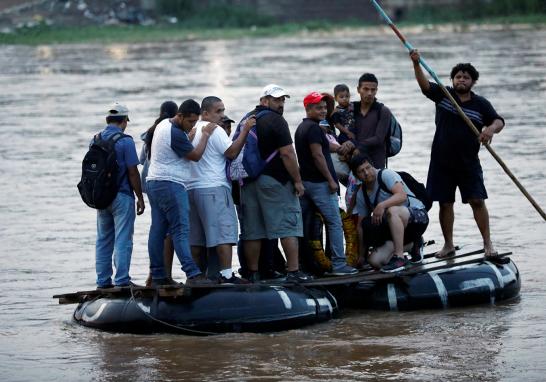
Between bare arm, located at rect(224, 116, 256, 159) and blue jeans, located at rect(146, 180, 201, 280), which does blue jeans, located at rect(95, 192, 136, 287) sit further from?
bare arm, located at rect(224, 116, 256, 159)

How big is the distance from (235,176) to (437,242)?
4309 mm

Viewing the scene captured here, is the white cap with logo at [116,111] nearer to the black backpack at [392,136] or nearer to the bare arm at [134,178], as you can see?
the bare arm at [134,178]

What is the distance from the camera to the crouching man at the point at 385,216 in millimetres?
12977

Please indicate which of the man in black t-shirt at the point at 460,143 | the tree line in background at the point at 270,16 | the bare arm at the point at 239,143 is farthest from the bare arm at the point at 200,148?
the tree line in background at the point at 270,16

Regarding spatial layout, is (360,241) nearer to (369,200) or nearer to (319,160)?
(369,200)

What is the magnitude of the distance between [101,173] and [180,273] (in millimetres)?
3051

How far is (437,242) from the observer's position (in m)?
16.3

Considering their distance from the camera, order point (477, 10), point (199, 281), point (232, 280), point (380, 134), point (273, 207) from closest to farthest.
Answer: point (199, 281)
point (232, 280)
point (273, 207)
point (380, 134)
point (477, 10)

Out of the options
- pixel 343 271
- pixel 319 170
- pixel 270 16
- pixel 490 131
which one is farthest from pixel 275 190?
pixel 270 16

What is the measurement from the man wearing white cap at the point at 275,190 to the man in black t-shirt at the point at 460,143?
151cm

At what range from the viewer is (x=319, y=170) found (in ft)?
41.9

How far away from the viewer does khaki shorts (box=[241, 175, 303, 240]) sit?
1254cm

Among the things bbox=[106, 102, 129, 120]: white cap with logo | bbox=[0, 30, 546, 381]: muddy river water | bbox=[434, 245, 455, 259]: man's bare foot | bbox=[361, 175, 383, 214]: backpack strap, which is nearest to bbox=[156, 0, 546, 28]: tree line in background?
bbox=[0, 30, 546, 381]: muddy river water

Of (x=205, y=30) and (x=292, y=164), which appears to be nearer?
(x=292, y=164)
